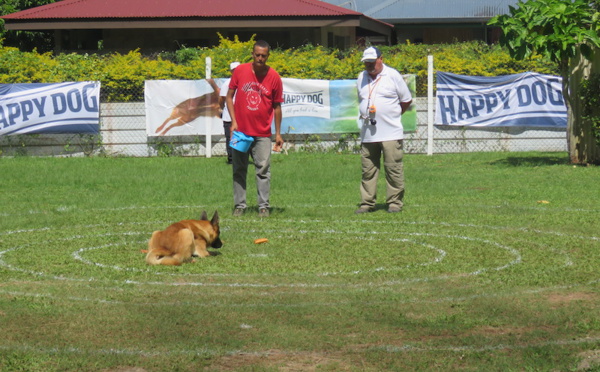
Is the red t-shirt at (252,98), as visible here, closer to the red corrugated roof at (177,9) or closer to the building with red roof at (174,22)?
the building with red roof at (174,22)

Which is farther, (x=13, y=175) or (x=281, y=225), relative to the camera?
(x=13, y=175)

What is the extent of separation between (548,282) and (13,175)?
1163 centimetres

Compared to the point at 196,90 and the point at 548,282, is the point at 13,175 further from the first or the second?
the point at 548,282

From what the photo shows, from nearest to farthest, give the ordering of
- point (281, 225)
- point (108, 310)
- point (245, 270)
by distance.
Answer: point (108, 310) < point (245, 270) < point (281, 225)

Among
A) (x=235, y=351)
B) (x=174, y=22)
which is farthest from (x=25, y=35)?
(x=235, y=351)

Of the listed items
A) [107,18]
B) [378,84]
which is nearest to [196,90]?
[378,84]

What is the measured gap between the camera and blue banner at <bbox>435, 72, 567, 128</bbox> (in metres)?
21.5

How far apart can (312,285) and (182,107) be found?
1410cm

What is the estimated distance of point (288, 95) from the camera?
21.3m

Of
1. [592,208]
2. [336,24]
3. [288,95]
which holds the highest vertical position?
[336,24]

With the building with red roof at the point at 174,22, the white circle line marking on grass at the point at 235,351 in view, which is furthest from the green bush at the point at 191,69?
the white circle line marking on grass at the point at 235,351

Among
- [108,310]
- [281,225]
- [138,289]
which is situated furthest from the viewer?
[281,225]

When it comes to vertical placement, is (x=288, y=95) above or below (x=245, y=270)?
above

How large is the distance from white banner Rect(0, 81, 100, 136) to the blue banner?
7.49 metres
